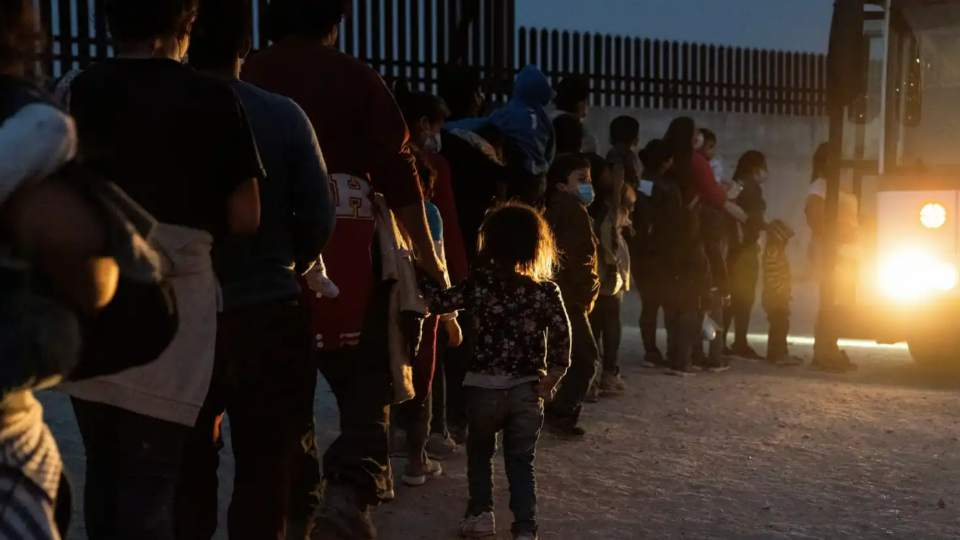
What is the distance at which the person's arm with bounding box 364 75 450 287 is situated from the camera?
3.77 metres

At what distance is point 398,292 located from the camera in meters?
3.94

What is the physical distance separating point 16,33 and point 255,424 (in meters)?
1.30

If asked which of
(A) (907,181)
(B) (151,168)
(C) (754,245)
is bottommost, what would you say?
(C) (754,245)

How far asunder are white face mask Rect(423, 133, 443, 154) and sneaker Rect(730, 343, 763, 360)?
477 cm

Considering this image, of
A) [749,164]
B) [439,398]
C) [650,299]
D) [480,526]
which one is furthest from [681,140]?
[480,526]

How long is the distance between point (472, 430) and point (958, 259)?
5002 millimetres

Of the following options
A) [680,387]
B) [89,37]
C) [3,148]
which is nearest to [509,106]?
[680,387]

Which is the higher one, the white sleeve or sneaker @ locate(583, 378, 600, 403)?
the white sleeve

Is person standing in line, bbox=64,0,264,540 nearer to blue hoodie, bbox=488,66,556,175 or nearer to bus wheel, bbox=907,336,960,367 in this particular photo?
blue hoodie, bbox=488,66,556,175

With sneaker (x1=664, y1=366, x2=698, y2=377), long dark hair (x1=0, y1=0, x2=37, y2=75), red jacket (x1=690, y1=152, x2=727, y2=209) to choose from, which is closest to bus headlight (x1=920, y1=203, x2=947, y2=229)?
red jacket (x1=690, y1=152, x2=727, y2=209)

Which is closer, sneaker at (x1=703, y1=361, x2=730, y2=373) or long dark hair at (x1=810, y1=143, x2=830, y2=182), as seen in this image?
sneaker at (x1=703, y1=361, x2=730, y2=373)

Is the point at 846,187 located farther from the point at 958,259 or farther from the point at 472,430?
the point at 472,430

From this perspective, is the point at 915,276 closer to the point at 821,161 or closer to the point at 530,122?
the point at 821,161

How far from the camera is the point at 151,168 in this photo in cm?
269
